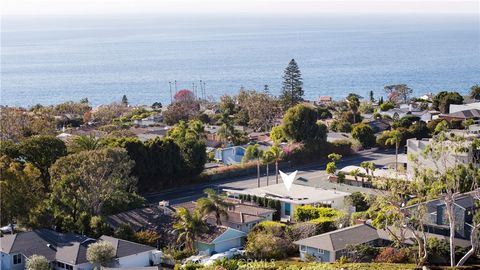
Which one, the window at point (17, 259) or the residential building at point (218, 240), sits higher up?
the window at point (17, 259)

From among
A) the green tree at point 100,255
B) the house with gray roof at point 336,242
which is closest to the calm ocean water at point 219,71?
the house with gray roof at point 336,242

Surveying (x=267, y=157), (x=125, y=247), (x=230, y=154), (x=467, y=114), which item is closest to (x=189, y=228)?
(x=125, y=247)

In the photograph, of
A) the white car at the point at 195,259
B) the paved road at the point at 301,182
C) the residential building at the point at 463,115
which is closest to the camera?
the white car at the point at 195,259

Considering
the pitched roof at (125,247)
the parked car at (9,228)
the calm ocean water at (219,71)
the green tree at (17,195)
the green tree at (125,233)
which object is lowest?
the calm ocean water at (219,71)

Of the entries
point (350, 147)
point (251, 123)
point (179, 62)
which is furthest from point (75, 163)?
point (179, 62)

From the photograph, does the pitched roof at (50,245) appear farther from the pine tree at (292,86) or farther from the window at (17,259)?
the pine tree at (292,86)

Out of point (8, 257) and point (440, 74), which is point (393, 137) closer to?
point (8, 257)

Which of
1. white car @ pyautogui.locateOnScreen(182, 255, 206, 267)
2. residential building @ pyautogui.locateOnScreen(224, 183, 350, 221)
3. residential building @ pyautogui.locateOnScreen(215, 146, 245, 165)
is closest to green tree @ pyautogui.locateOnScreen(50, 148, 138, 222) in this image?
white car @ pyautogui.locateOnScreen(182, 255, 206, 267)
